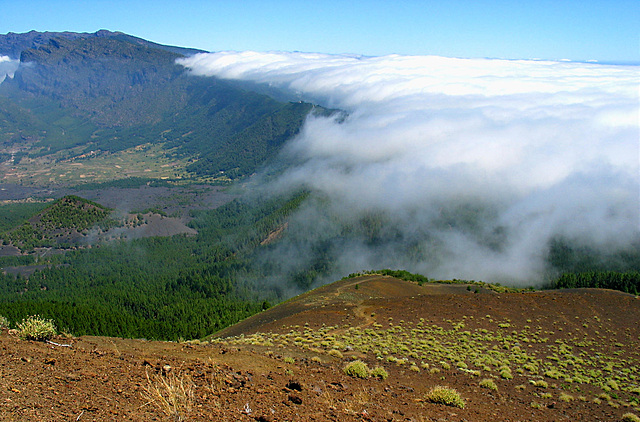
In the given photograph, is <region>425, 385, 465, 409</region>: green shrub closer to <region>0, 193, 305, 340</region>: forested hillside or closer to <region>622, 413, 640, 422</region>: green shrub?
<region>622, 413, 640, 422</region>: green shrub

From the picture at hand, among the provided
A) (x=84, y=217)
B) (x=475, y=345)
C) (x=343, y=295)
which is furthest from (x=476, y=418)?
(x=84, y=217)

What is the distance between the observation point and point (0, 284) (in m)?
136

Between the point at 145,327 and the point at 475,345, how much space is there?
68340 millimetres

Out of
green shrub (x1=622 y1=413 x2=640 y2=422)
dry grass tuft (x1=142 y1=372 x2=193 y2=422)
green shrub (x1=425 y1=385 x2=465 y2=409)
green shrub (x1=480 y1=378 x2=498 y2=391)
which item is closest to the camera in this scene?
dry grass tuft (x1=142 y1=372 x2=193 y2=422)

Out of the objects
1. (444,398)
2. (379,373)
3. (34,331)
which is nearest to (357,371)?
(379,373)

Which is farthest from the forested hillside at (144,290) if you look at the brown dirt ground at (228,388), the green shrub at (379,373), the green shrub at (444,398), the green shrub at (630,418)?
the green shrub at (630,418)

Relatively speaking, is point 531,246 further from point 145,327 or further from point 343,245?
point 145,327

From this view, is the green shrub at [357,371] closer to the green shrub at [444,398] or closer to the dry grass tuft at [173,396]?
the green shrub at [444,398]

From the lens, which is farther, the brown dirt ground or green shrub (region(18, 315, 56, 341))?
green shrub (region(18, 315, 56, 341))

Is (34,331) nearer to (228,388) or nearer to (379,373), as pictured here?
(228,388)

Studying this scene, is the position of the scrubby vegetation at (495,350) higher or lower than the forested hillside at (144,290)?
higher

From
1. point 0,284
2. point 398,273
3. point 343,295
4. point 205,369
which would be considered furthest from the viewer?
point 0,284

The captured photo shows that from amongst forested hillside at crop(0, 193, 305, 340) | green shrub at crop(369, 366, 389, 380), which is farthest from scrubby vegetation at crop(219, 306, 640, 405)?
forested hillside at crop(0, 193, 305, 340)

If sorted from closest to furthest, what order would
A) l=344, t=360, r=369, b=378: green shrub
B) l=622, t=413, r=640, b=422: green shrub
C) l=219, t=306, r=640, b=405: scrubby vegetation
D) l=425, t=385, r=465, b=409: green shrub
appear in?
l=425, t=385, r=465, b=409: green shrub, l=622, t=413, r=640, b=422: green shrub, l=344, t=360, r=369, b=378: green shrub, l=219, t=306, r=640, b=405: scrubby vegetation
